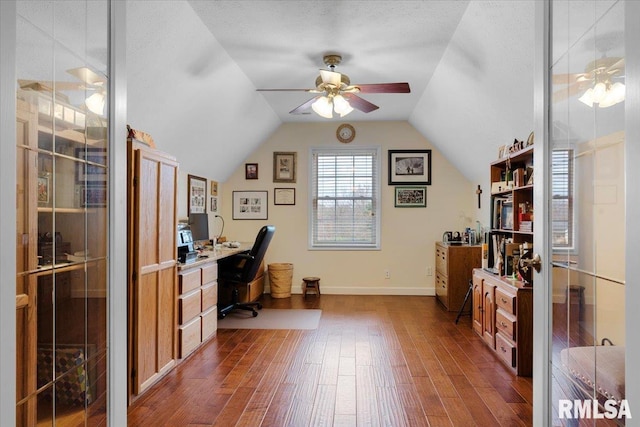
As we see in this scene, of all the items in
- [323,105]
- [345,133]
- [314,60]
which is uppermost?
[314,60]

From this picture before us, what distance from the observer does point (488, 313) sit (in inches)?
142

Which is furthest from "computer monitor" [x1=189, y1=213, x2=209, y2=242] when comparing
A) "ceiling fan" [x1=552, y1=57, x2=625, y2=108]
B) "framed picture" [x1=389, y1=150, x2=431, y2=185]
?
"ceiling fan" [x1=552, y1=57, x2=625, y2=108]

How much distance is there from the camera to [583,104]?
1219 mm

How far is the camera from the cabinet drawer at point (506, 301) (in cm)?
304

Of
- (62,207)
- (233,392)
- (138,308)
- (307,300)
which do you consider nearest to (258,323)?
(307,300)

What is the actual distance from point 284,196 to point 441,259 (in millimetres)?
2435

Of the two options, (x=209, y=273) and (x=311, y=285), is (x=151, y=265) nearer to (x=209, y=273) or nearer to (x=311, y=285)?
(x=209, y=273)

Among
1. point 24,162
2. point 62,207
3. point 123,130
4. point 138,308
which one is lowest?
point 138,308

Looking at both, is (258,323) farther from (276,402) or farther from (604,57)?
(604,57)

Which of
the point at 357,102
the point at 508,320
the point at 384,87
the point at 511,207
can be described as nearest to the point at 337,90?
the point at 357,102

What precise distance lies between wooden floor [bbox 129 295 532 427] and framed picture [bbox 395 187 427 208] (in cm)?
221

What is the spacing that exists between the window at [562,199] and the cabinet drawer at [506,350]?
196 cm

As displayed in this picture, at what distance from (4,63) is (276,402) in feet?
7.47

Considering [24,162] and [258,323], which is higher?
[24,162]
